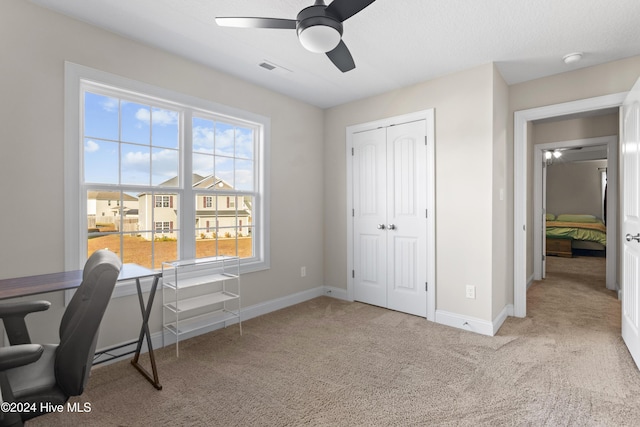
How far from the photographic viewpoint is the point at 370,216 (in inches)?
156

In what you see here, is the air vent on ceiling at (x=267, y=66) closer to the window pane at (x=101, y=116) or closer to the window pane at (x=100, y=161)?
the window pane at (x=101, y=116)

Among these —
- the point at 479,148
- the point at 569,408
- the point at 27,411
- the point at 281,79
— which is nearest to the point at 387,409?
the point at 569,408

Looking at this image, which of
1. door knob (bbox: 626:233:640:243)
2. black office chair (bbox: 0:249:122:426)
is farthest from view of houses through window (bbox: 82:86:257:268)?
door knob (bbox: 626:233:640:243)

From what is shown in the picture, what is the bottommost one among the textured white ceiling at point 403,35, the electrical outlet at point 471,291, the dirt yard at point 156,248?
the electrical outlet at point 471,291

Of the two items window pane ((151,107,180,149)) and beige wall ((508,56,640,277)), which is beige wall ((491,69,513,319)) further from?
window pane ((151,107,180,149))

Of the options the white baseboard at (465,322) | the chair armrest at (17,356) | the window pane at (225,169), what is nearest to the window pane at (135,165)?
the window pane at (225,169)

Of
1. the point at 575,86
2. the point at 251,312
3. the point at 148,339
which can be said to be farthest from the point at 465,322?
the point at 148,339

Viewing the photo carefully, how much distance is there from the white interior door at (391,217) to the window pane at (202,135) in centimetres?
176

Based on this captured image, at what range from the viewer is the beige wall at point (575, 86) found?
2918 mm

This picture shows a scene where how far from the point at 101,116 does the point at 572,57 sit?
4.00 meters

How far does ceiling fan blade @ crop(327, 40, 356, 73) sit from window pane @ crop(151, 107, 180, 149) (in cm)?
165

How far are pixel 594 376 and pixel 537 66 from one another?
2660 millimetres

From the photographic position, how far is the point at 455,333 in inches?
122

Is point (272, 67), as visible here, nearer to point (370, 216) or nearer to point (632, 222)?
point (370, 216)
